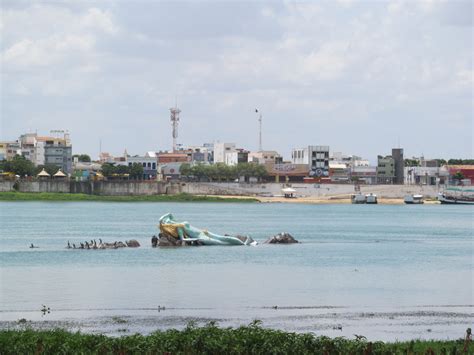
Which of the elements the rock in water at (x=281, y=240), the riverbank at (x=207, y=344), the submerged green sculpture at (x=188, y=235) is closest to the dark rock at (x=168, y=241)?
the submerged green sculpture at (x=188, y=235)

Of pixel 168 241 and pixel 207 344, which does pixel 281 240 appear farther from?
pixel 207 344

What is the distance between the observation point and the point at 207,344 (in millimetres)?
27562

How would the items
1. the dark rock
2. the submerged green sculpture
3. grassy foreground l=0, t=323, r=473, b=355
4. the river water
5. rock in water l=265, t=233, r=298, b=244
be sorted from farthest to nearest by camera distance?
rock in water l=265, t=233, r=298, b=244 < the dark rock < the submerged green sculpture < the river water < grassy foreground l=0, t=323, r=473, b=355

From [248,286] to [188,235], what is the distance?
26591 mm

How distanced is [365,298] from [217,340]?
710 inches

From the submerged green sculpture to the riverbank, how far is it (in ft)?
143

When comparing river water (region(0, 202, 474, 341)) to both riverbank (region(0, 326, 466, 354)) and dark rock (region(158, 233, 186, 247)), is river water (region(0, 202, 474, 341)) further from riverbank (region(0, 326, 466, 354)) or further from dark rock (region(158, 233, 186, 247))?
riverbank (region(0, 326, 466, 354))

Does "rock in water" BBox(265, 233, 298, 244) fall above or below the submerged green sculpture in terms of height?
below

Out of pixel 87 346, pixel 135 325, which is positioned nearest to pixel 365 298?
pixel 135 325

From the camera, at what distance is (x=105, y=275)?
2092 inches

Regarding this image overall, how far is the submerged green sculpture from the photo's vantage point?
73438 mm

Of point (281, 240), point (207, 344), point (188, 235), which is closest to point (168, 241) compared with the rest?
point (188, 235)

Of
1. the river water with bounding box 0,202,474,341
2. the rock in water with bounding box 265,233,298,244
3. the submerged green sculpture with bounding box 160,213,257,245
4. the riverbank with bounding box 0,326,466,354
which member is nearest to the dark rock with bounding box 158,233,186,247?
the submerged green sculpture with bounding box 160,213,257,245

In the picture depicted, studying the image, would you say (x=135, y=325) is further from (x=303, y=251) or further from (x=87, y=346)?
(x=303, y=251)
